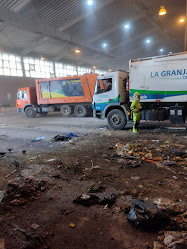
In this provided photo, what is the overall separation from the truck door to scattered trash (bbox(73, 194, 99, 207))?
6123 mm

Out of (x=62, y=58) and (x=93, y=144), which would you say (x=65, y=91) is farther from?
(x=62, y=58)

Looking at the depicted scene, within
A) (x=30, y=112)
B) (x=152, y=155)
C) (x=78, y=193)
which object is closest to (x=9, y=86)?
(x=30, y=112)

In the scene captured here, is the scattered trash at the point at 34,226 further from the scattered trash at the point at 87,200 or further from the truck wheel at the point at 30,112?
the truck wheel at the point at 30,112

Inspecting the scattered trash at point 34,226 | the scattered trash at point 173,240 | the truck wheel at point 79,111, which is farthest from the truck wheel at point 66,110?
the scattered trash at point 173,240

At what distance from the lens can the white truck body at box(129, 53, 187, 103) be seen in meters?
7.25

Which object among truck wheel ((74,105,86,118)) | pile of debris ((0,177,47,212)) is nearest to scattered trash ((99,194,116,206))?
pile of debris ((0,177,47,212))

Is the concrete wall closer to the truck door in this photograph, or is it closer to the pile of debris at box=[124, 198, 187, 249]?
the truck door

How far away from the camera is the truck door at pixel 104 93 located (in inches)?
336

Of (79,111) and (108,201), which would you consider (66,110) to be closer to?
Result: (79,111)

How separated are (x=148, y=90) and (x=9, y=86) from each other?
913 inches

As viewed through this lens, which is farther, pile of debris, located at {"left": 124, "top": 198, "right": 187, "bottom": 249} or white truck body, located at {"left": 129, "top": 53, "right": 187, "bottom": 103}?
white truck body, located at {"left": 129, "top": 53, "right": 187, "bottom": 103}

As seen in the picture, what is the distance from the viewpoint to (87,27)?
69.7 feet

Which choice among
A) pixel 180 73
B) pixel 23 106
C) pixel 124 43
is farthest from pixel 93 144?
pixel 124 43

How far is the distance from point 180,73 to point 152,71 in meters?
1.12
